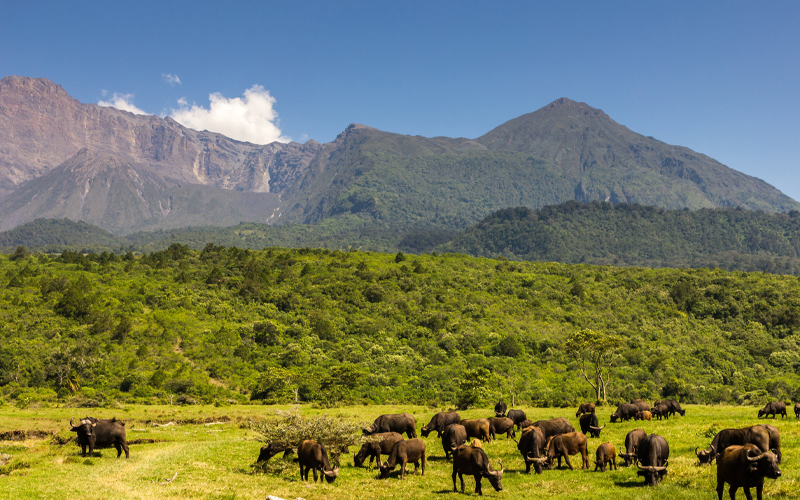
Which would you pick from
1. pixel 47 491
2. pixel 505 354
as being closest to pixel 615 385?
pixel 505 354

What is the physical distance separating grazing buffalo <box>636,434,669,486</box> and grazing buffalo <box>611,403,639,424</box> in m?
16.8

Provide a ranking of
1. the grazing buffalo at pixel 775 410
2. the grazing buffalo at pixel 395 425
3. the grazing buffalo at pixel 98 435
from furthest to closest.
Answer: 1. the grazing buffalo at pixel 775 410
2. the grazing buffalo at pixel 395 425
3. the grazing buffalo at pixel 98 435

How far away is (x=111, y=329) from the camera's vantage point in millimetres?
74875

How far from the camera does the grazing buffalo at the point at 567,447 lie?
21453 millimetres

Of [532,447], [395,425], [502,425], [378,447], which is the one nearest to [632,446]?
[532,447]

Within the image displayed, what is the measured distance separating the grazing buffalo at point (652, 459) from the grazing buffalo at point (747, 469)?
9.47ft

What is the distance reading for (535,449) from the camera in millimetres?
21484

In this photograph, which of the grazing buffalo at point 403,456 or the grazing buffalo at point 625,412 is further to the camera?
the grazing buffalo at point 625,412

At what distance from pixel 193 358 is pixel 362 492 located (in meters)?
61.2

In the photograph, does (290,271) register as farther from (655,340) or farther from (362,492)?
(362,492)

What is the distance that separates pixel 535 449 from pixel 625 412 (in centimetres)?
1702

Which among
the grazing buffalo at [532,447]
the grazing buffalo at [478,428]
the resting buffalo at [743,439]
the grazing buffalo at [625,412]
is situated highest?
the resting buffalo at [743,439]

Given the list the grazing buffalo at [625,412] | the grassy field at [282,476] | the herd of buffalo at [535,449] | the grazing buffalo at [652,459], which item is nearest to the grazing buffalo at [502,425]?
the herd of buffalo at [535,449]

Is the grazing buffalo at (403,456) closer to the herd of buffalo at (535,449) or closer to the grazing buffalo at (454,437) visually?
the herd of buffalo at (535,449)
